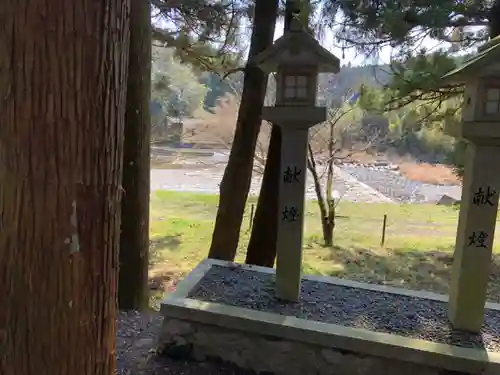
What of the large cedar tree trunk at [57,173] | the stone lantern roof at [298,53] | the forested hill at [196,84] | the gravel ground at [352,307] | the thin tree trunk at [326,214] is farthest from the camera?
the thin tree trunk at [326,214]

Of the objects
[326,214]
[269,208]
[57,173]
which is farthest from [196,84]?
[57,173]

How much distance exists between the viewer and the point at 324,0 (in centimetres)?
382

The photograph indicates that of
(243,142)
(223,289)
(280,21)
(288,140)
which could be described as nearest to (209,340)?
(223,289)

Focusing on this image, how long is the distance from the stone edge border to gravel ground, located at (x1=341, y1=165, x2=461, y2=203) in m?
6.08

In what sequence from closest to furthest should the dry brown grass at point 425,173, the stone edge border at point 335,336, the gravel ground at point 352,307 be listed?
the stone edge border at point 335,336 → the gravel ground at point 352,307 → the dry brown grass at point 425,173

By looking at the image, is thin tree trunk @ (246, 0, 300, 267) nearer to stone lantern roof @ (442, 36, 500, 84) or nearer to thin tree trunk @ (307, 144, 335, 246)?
stone lantern roof @ (442, 36, 500, 84)

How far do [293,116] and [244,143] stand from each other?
3.74ft

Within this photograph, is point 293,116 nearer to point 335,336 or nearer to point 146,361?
point 335,336

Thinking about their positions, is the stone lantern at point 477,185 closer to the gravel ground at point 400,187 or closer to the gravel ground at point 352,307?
the gravel ground at point 352,307

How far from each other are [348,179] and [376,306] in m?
5.54

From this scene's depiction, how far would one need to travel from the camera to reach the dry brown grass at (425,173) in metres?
7.50

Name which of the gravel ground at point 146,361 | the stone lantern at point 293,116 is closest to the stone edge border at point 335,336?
the gravel ground at point 146,361

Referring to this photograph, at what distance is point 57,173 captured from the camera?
39.2 inches

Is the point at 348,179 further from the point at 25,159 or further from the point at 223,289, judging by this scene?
the point at 25,159
